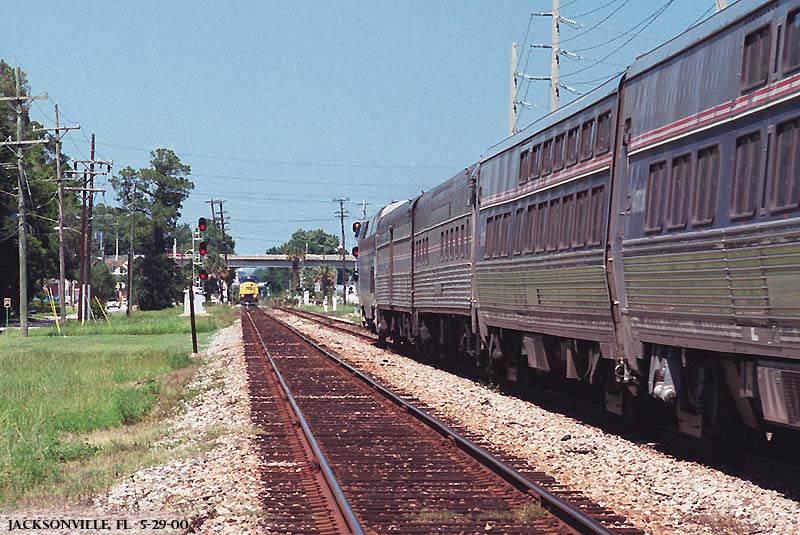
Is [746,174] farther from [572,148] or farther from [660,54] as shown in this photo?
[572,148]

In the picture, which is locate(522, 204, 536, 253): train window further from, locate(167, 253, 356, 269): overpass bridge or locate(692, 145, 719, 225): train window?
locate(167, 253, 356, 269): overpass bridge

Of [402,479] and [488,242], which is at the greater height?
[488,242]

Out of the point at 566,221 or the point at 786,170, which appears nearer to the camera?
the point at 786,170

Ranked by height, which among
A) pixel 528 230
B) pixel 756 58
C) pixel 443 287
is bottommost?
pixel 443 287

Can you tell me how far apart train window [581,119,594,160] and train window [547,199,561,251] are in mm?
1286

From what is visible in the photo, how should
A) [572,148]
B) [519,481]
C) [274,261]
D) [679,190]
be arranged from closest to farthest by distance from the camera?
[519,481] < [679,190] < [572,148] < [274,261]

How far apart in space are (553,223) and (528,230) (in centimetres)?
154

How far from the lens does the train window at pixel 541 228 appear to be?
17953 mm

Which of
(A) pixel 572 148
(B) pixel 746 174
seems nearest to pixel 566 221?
(A) pixel 572 148

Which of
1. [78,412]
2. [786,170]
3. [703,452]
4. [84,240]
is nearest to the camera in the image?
[786,170]

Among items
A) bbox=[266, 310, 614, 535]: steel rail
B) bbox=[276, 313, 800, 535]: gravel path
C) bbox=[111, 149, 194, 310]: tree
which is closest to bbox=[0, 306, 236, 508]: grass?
bbox=[266, 310, 614, 535]: steel rail

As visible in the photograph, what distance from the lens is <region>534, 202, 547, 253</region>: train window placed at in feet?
58.9

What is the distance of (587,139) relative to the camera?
15945 mm

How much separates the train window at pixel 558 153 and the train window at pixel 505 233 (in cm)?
290
